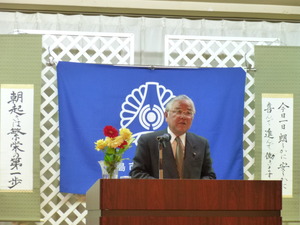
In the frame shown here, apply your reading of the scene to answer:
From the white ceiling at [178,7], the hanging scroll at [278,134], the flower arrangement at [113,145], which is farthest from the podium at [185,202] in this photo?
the white ceiling at [178,7]

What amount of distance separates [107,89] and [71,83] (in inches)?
10.3

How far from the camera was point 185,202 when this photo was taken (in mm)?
2090

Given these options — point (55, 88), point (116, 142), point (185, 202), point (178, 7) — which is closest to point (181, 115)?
point (116, 142)

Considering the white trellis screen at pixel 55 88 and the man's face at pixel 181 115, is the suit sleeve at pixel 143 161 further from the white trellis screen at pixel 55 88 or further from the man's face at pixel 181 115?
the white trellis screen at pixel 55 88

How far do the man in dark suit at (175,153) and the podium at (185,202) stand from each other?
801mm

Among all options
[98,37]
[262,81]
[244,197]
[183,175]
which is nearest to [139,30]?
[98,37]

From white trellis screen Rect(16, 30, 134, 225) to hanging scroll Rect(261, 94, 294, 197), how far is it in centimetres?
109

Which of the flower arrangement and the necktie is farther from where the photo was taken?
the necktie

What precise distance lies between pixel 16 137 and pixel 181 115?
174 centimetres

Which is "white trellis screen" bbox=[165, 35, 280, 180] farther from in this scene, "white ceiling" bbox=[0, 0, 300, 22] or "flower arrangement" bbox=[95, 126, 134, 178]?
"flower arrangement" bbox=[95, 126, 134, 178]

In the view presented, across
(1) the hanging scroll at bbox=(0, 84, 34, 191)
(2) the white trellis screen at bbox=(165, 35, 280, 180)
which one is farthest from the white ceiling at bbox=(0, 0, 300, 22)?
(1) the hanging scroll at bbox=(0, 84, 34, 191)

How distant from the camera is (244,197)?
2104 mm

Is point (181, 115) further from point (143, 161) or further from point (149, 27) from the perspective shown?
point (149, 27)

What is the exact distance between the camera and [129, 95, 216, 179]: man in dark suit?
9.62 feet
